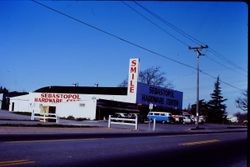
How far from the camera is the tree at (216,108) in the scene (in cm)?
10956

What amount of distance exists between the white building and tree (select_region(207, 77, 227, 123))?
26349 mm

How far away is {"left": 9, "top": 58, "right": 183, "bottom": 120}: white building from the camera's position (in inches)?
2496

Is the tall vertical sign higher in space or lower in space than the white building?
higher

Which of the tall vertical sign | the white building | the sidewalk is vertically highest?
the tall vertical sign

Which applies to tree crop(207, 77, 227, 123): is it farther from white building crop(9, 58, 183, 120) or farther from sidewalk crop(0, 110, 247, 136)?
sidewalk crop(0, 110, 247, 136)

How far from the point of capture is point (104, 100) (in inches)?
2532

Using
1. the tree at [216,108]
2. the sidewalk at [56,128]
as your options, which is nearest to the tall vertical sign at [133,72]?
the sidewalk at [56,128]

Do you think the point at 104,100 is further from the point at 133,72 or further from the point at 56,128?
the point at 56,128

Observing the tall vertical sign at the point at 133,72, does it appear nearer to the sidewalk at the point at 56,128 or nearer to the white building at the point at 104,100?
the white building at the point at 104,100

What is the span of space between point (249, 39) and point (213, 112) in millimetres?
108461

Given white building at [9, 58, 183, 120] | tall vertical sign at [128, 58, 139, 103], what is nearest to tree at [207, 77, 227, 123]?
white building at [9, 58, 183, 120]

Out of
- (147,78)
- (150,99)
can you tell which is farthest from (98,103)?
(147,78)

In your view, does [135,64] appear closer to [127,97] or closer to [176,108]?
[127,97]

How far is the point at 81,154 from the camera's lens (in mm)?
13531
